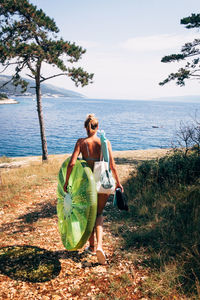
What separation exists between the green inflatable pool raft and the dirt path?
0.41 metres

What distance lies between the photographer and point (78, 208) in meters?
3.62

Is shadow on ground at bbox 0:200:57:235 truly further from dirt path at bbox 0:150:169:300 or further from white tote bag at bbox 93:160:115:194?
white tote bag at bbox 93:160:115:194

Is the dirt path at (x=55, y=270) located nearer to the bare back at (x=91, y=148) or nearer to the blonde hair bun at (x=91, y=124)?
the bare back at (x=91, y=148)

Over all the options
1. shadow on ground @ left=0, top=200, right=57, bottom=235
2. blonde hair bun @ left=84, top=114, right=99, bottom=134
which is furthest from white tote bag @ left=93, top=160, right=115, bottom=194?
shadow on ground @ left=0, top=200, right=57, bottom=235

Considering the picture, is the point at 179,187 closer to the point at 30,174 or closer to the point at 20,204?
the point at 20,204

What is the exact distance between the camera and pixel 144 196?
602cm

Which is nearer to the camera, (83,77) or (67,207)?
(67,207)

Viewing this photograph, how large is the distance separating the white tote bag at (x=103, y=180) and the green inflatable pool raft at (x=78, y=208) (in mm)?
100

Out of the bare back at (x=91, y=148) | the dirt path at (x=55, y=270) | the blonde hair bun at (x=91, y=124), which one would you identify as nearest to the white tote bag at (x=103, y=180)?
the bare back at (x=91, y=148)

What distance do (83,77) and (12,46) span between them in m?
4.76

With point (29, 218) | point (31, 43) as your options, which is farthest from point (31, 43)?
point (29, 218)

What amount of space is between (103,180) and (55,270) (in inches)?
65.1

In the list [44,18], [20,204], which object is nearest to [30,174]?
[20,204]

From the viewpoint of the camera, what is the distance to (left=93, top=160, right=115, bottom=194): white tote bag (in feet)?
11.3
